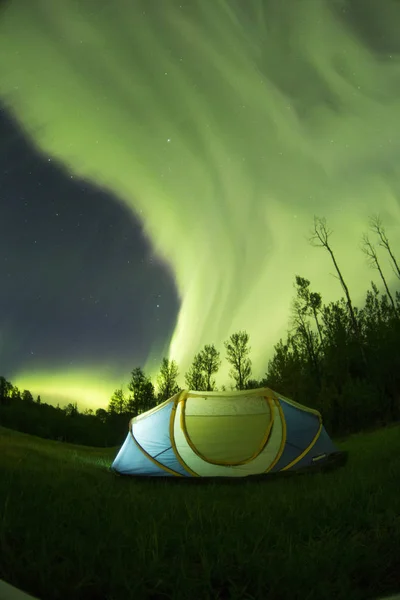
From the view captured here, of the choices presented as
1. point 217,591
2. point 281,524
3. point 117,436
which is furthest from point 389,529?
point 117,436

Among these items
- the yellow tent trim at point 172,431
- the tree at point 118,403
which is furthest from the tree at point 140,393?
the yellow tent trim at point 172,431

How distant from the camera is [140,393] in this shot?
47.6 metres

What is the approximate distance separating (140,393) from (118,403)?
676 cm

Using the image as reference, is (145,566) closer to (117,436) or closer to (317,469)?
(317,469)

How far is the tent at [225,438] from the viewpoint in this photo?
24.8ft

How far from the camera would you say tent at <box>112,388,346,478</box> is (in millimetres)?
7547

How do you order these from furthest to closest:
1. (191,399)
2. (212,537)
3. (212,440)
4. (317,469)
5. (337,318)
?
(337,318) < (191,399) < (212,440) < (317,469) < (212,537)

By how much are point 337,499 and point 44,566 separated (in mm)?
3275

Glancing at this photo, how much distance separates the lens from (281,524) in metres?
3.30

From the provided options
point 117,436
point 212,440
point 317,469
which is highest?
point 117,436

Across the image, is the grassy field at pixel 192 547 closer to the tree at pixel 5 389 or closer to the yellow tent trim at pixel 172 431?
the yellow tent trim at pixel 172 431

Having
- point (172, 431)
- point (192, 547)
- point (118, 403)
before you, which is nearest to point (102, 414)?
point (118, 403)

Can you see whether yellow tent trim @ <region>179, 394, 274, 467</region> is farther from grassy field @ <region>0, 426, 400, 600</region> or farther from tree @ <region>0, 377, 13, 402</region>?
tree @ <region>0, 377, 13, 402</region>

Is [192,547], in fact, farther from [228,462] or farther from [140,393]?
[140,393]
